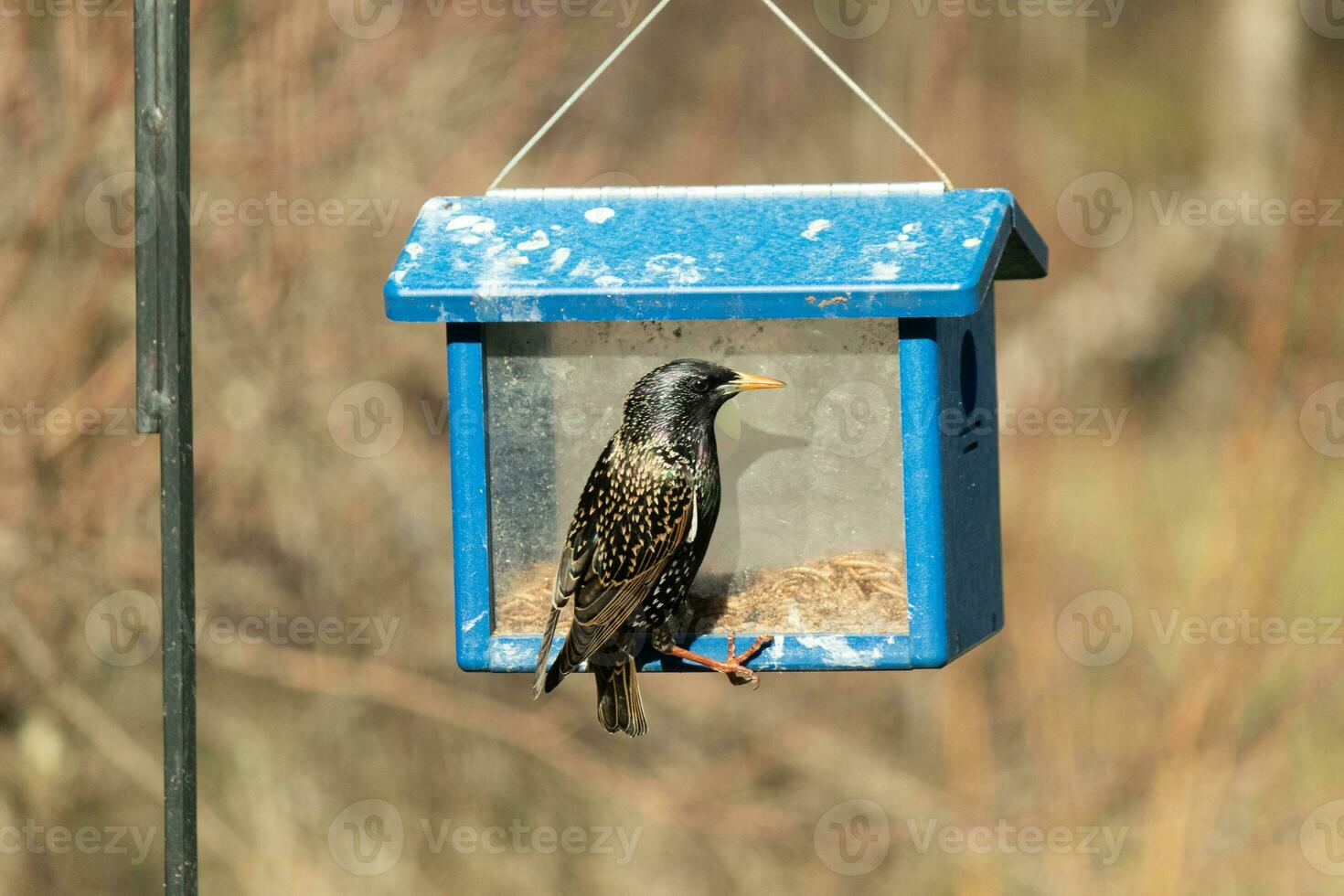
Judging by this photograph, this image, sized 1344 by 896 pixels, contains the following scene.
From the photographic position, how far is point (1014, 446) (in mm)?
8195

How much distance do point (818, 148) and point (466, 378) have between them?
4431mm

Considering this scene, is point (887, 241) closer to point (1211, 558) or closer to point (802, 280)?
point (802, 280)

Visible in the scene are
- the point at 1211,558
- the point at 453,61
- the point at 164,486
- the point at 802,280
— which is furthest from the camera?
the point at 453,61

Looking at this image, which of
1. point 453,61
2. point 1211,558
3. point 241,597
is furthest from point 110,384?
point 1211,558

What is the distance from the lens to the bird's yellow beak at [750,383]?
13.9 feet

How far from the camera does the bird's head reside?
4.32 meters
